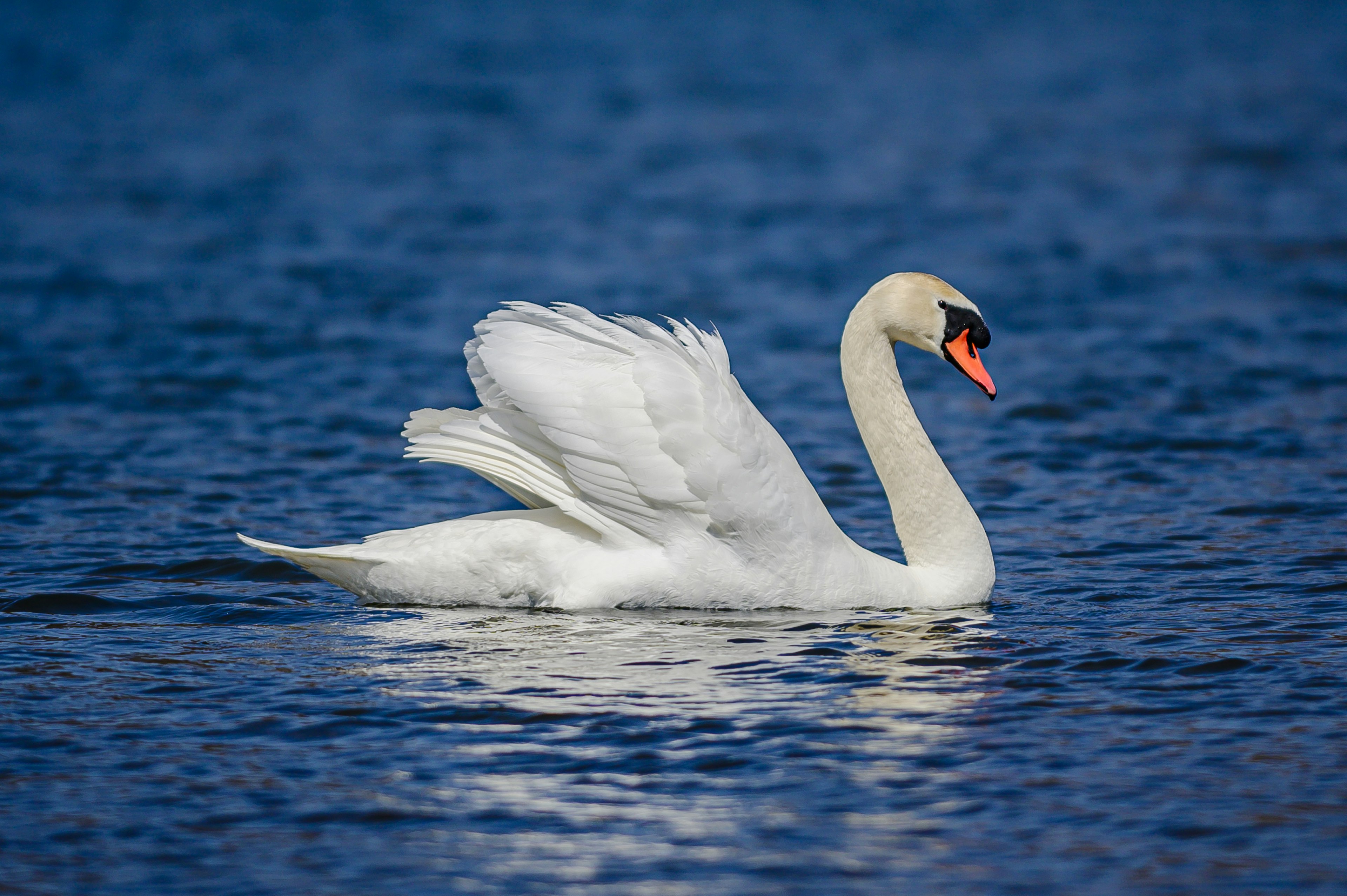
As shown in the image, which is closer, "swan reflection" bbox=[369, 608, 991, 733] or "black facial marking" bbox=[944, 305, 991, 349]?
"swan reflection" bbox=[369, 608, 991, 733]

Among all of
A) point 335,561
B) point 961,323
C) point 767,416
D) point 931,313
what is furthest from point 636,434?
point 767,416

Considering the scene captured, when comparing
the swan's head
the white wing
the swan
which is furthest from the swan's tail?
the swan's head

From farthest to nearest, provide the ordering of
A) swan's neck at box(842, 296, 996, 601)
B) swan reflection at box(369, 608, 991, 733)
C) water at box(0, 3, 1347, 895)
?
swan's neck at box(842, 296, 996, 601)
swan reflection at box(369, 608, 991, 733)
water at box(0, 3, 1347, 895)

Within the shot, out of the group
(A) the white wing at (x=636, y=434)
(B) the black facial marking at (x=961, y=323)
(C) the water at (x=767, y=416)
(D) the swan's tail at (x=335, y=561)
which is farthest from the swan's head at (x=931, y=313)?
(D) the swan's tail at (x=335, y=561)

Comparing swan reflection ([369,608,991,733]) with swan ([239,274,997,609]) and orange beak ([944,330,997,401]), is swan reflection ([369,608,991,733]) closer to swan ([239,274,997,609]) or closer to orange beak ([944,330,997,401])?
swan ([239,274,997,609])

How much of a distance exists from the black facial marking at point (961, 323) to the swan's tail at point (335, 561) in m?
2.93

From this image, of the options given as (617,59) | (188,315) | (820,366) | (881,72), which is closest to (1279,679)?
(820,366)

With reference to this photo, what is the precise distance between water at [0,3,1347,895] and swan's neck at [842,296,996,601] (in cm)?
35

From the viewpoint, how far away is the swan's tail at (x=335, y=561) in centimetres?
770

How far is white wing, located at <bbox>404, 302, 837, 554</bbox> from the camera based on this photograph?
25.2ft

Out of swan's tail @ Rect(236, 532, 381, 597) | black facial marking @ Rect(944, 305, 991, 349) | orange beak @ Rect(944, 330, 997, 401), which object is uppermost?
black facial marking @ Rect(944, 305, 991, 349)

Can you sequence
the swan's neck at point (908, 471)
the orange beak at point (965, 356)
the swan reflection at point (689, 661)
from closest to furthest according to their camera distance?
the swan reflection at point (689, 661) → the swan's neck at point (908, 471) → the orange beak at point (965, 356)

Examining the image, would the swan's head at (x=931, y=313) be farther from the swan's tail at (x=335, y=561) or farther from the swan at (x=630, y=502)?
the swan's tail at (x=335, y=561)

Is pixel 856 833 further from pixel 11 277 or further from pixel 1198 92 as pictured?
pixel 1198 92
